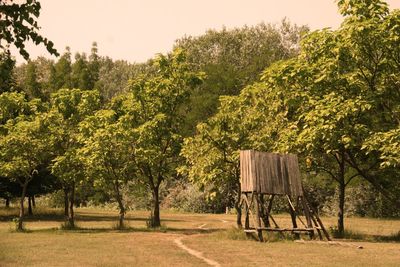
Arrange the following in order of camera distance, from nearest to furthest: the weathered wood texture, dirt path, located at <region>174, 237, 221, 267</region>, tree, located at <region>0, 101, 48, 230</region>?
1. dirt path, located at <region>174, 237, 221, 267</region>
2. the weathered wood texture
3. tree, located at <region>0, 101, 48, 230</region>

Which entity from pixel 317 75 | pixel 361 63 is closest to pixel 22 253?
pixel 317 75

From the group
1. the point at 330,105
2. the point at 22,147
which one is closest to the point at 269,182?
the point at 330,105

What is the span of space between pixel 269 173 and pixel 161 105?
13416mm

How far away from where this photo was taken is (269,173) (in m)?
27.6

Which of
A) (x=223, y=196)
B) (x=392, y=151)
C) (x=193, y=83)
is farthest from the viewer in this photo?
(x=223, y=196)

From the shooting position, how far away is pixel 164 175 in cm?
3962

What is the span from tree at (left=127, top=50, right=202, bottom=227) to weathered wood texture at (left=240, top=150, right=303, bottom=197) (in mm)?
10691

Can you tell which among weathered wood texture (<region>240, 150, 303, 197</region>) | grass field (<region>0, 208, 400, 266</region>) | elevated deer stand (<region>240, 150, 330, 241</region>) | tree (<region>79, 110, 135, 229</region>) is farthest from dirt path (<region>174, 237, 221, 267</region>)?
tree (<region>79, 110, 135, 229</region>)

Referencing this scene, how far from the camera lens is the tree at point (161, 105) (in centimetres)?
3747

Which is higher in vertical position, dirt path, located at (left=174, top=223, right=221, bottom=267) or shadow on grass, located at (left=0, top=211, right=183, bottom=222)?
dirt path, located at (left=174, top=223, right=221, bottom=267)

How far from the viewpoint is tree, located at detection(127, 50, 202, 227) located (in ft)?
123

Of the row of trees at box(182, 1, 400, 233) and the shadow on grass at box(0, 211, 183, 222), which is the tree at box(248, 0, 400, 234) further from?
the shadow on grass at box(0, 211, 183, 222)

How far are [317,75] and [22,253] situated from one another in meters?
16.5

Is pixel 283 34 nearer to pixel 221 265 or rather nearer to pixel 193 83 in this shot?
pixel 193 83
